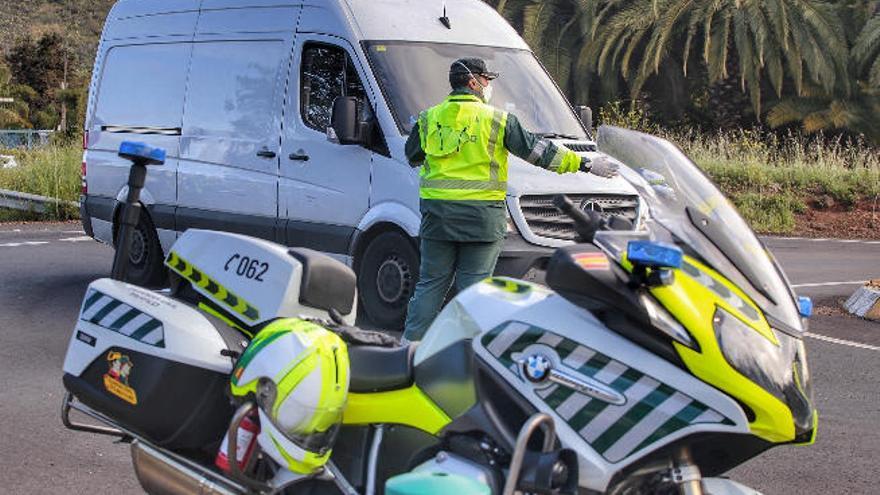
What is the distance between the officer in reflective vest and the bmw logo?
3890 mm

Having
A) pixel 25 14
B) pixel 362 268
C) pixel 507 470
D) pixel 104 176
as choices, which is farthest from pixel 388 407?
pixel 25 14

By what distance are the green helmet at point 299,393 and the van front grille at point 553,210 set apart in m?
5.27

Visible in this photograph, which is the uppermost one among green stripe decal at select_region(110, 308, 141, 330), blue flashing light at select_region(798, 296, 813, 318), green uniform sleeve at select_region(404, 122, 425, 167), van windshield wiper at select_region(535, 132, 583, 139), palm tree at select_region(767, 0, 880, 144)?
blue flashing light at select_region(798, 296, 813, 318)

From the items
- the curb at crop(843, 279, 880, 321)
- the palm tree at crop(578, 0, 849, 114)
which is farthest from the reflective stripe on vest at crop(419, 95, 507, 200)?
the palm tree at crop(578, 0, 849, 114)

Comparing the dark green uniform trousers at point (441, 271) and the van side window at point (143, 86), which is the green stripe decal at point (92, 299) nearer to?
the dark green uniform trousers at point (441, 271)

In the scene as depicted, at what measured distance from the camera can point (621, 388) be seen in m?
3.48

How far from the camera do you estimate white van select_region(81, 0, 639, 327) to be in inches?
371

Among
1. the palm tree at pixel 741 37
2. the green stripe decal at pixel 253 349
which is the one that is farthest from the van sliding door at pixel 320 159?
the palm tree at pixel 741 37

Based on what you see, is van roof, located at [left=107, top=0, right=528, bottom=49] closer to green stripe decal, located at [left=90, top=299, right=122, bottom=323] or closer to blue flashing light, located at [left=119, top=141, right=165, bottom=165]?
blue flashing light, located at [left=119, top=141, right=165, bottom=165]

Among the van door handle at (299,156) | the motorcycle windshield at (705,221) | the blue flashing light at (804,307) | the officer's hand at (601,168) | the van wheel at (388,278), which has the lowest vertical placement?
the van wheel at (388,278)

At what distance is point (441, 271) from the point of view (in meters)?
7.78

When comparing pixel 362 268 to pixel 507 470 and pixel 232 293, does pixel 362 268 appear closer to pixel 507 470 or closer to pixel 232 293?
pixel 232 293

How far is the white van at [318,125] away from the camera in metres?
9.43

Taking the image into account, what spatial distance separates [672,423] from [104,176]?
375 inches
